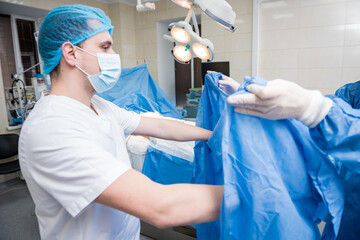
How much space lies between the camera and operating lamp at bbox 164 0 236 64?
1.28 m

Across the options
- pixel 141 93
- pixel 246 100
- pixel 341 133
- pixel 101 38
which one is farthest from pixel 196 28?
pixel 141 93

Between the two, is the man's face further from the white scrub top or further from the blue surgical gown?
the blue surgical gown

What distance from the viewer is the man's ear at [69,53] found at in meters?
0.94

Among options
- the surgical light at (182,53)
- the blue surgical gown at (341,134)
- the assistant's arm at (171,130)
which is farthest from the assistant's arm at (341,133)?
the surgical light at (182,53)

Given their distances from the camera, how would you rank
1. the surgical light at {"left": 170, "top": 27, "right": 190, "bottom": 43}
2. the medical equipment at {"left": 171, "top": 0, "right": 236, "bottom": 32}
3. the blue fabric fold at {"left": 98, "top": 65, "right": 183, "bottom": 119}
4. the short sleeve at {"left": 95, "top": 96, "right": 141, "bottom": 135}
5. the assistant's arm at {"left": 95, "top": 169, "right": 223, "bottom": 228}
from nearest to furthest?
the assistant's arm at {"left": 95, "top": 169, "right": 223, "bottom": 228}, the short sleeve at {"left": 95, "top": 96, "right": 141, "bottom": 135}, the medical equipment at {"left": 171, "top": 0, "right": 236, "bottom": 32}, the surgical light at {"left": 170, "top": 27, "right": 190, "bottom": 43}, the blue fabric fold at {"left": 98, "top": 65, "right": 183, "bottom": 119}

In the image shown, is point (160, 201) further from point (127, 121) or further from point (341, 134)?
point (127, 121)

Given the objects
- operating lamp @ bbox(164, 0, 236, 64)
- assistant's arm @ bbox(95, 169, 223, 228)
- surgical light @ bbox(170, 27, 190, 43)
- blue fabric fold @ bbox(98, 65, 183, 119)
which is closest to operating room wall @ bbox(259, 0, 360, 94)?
blue fabric fold @ bbox(98, 65, 183, 119)

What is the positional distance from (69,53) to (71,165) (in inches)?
19.6

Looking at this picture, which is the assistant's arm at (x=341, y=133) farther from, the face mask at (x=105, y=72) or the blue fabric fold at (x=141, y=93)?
the blue fabric fold at (x=141, y=93)

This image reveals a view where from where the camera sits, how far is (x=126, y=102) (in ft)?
8.75

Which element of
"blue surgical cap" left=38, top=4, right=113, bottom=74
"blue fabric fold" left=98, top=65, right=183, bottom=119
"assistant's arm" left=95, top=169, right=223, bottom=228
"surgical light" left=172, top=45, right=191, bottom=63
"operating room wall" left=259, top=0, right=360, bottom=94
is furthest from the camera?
"operating room wall" left=259, top=0, right=360, bottom=94

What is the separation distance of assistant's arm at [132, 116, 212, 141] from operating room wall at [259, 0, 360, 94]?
262 centimetres

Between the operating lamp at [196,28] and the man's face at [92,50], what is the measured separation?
525 mm

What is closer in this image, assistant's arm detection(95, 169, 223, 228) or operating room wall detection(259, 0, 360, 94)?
assistant's arm detection(95, 169, 223, 228)
